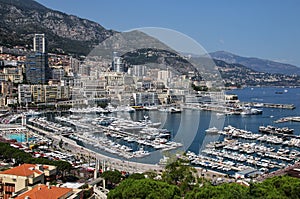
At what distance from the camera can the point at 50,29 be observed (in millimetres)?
36219

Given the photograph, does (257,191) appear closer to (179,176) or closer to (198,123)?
(179,176)

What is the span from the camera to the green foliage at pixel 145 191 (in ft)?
11.3

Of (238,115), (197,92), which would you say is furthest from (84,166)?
(197,92)

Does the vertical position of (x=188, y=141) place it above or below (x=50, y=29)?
below

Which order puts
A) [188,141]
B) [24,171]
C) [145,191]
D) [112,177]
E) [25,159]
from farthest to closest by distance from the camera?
[188,141], [25,159], [112,177], [24,171], [145,191]

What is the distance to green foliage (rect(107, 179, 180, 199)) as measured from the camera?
3.45 m

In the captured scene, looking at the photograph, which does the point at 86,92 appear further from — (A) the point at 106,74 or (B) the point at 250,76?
(B) the point at 250,76

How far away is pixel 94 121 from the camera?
1205 cm

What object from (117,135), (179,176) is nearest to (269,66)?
(117,135)

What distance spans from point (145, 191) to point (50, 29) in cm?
3528

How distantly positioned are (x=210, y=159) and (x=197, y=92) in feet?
38.9

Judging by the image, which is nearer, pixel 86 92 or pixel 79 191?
pixel 79 191

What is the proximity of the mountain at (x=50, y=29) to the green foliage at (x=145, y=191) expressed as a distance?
82.9 feet

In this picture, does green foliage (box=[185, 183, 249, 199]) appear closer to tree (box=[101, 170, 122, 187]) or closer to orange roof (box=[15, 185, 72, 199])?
orange roof (box=[15, 185, 72, 199])
